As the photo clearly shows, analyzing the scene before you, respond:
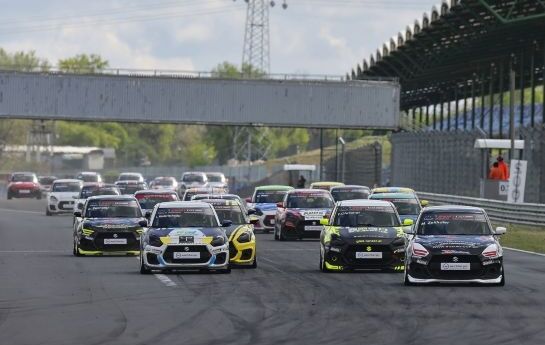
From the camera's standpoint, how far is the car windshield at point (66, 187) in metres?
58.1

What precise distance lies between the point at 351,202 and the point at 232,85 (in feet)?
166

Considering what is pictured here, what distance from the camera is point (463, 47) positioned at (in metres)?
61.8

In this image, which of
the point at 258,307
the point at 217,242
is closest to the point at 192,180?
the point at 217,242

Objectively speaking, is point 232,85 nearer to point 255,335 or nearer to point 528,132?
point 528,132

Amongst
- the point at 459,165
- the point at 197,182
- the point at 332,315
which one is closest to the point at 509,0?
the point at 459,165

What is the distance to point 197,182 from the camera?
72812 millimetres

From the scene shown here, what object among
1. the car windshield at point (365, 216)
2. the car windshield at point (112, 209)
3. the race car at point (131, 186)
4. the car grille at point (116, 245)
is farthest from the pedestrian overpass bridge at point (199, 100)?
the car windshield at point (365, 216)

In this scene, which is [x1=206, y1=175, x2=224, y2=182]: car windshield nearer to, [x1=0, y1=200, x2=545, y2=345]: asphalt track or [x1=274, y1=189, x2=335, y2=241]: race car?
[x1=274, y1=189, x2=335, y2=241]: race car

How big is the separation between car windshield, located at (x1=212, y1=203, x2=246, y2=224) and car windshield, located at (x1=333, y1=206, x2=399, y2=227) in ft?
8.09

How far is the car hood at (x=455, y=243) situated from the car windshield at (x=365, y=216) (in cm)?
318

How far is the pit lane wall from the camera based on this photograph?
1763 inches

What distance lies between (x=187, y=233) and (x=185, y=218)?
1.04 meters

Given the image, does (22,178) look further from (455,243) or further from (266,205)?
(455,243)

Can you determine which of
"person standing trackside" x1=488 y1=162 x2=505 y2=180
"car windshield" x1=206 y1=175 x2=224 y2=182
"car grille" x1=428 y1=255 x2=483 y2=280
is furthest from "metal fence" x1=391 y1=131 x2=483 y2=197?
"car grille" x1=428 y1=255 x2=483 y2=280
